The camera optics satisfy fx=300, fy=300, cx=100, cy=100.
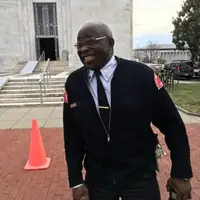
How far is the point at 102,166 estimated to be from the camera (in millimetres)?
1855

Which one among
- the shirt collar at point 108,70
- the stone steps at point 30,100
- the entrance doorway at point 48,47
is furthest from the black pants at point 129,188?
the entrance doorway at point 48,47

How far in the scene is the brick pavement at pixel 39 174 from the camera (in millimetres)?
3768

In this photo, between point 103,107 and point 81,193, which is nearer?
point 103,107

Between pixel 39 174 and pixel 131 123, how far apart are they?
3.04m

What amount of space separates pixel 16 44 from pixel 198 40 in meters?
17.4

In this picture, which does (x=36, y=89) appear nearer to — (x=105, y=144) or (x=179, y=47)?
(x=105, y=144)

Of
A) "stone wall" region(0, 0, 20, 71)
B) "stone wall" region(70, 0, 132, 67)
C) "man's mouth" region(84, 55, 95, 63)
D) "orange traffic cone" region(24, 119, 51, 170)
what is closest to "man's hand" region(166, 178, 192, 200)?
A: "man's mouth" region(84, 55, 95, 63)

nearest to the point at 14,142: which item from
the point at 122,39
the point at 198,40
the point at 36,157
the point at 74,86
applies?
the point at 36,157

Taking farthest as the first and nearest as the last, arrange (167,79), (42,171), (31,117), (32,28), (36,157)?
(32,28)
(167,79)
(31,117)
(36,157)
(42,171)

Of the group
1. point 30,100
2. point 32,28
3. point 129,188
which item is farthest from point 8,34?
point 129,188

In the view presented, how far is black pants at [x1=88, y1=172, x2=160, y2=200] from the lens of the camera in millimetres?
1807

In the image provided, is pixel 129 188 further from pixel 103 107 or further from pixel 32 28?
pixel 32 28

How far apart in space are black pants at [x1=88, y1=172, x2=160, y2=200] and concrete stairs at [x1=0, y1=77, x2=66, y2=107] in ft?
30.3

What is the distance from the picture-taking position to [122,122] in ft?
5.80
